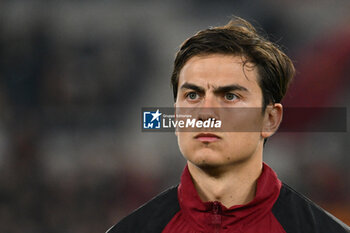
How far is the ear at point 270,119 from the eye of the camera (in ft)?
6.82

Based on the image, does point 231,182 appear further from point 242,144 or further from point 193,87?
point 193,87

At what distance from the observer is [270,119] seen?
2115 mm

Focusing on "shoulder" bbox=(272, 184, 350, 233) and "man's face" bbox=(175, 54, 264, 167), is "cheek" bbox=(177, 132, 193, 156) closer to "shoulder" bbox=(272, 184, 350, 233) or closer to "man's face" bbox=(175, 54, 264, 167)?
"man's face" bbox=(175, 54, 264, 167)

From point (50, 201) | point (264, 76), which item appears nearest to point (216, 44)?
point (264, 76)

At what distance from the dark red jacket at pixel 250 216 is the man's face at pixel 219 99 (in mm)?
183

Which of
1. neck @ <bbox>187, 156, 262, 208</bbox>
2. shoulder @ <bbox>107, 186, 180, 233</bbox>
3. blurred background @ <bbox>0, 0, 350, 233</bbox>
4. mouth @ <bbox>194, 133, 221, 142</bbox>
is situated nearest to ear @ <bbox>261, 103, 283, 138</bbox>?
neck @ <bbox>187, 156, 262, 208</bbox>

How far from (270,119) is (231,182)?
34cm

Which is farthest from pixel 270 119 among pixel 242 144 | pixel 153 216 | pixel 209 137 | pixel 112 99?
pixel 112 99

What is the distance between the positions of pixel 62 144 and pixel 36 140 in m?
0.25

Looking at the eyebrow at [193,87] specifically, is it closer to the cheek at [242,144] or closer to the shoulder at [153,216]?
the cheek at [242,144]

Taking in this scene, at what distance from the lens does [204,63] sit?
6.65 ft

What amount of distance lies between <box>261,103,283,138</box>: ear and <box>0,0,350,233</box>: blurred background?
2.18 m

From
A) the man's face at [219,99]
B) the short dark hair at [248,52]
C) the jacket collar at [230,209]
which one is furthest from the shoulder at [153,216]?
the short dark hair at [248,52]

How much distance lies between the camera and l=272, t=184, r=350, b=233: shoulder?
1.98m
